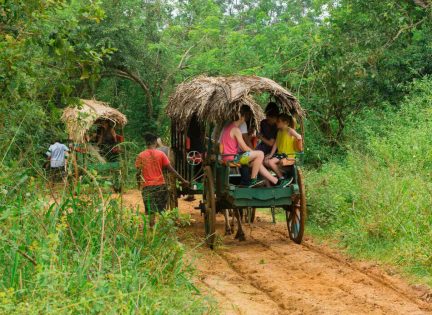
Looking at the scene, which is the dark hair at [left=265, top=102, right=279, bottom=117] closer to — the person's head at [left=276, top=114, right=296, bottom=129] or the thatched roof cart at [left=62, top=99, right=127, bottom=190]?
the person's head at [left=276, top=114, right=296, bottom=129]

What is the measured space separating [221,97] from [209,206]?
1.60 meters

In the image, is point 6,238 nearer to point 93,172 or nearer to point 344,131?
point 93,172

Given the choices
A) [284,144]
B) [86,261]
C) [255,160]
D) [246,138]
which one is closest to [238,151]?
[255,160]

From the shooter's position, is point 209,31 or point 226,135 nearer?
point 226,135

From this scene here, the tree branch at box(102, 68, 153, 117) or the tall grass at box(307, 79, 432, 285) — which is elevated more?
the tree branch at box(102, 68, 153, 117)

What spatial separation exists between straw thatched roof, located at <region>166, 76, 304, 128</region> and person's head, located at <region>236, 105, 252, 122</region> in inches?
5.4

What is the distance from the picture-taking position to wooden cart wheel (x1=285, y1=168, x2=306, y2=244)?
10891 millimetres

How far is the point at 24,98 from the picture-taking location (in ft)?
30.5

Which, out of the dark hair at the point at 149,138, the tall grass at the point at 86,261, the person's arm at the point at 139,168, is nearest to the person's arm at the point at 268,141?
the dark hair at the point at 149,138

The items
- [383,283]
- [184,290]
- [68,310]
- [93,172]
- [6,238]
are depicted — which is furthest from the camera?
[383,283]

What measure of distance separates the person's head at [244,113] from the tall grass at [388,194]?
172 cm

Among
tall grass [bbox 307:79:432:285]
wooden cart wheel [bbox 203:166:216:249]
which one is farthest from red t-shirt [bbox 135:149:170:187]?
tall grass [bbox 307:79:432:285]

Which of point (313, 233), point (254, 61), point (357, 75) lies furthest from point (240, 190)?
point (254, 61)

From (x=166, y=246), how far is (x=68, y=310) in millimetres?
2407
